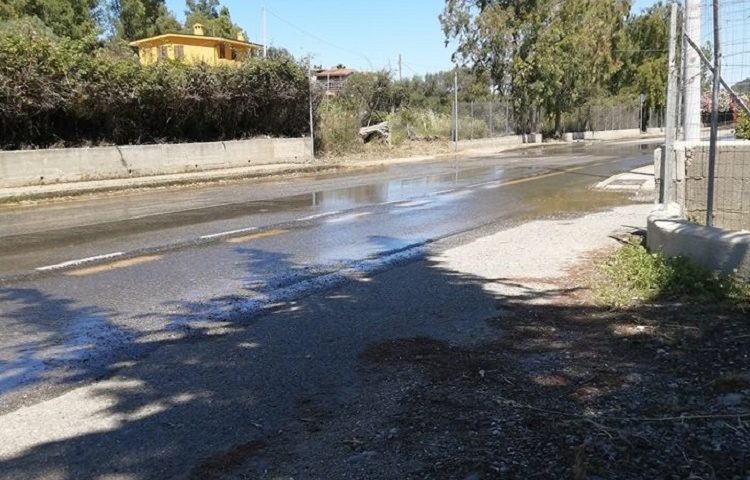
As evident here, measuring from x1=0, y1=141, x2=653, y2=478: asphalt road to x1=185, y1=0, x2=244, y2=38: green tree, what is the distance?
70368 mm

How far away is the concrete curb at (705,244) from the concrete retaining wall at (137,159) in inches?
648

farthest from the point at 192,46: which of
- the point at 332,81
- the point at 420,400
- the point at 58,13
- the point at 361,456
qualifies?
the point at 361,456

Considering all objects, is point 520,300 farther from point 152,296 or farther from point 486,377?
point 152,296

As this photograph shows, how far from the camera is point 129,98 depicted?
21.4 meters

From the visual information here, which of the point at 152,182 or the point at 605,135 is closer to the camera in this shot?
the point at 152,182

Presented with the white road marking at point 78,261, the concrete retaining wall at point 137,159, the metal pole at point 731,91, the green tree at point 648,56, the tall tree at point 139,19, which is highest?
the tall tree at point 139,19

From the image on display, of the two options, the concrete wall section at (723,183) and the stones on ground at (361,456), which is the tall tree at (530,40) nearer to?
the concrete wall section at (723,183)

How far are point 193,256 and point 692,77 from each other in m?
6.99

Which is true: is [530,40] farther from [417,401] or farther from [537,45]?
[417,401]

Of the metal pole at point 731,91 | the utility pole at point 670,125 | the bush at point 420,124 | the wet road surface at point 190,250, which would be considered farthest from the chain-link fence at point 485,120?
the metal pole at point 731,91

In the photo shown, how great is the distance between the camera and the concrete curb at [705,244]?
638cm

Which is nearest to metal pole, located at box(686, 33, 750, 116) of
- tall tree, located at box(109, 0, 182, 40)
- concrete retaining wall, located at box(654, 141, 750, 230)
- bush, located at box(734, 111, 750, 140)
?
concrete retaining wall, located at box(654, 141, 750, 230)

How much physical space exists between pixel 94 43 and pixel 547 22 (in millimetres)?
27986

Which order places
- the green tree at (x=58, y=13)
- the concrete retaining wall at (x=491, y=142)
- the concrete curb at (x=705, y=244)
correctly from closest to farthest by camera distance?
the concrete curb at (x=705, y=244)
the concrete retaining wall at (x=491, y=142)
the green tree at (x=58, y=13)
